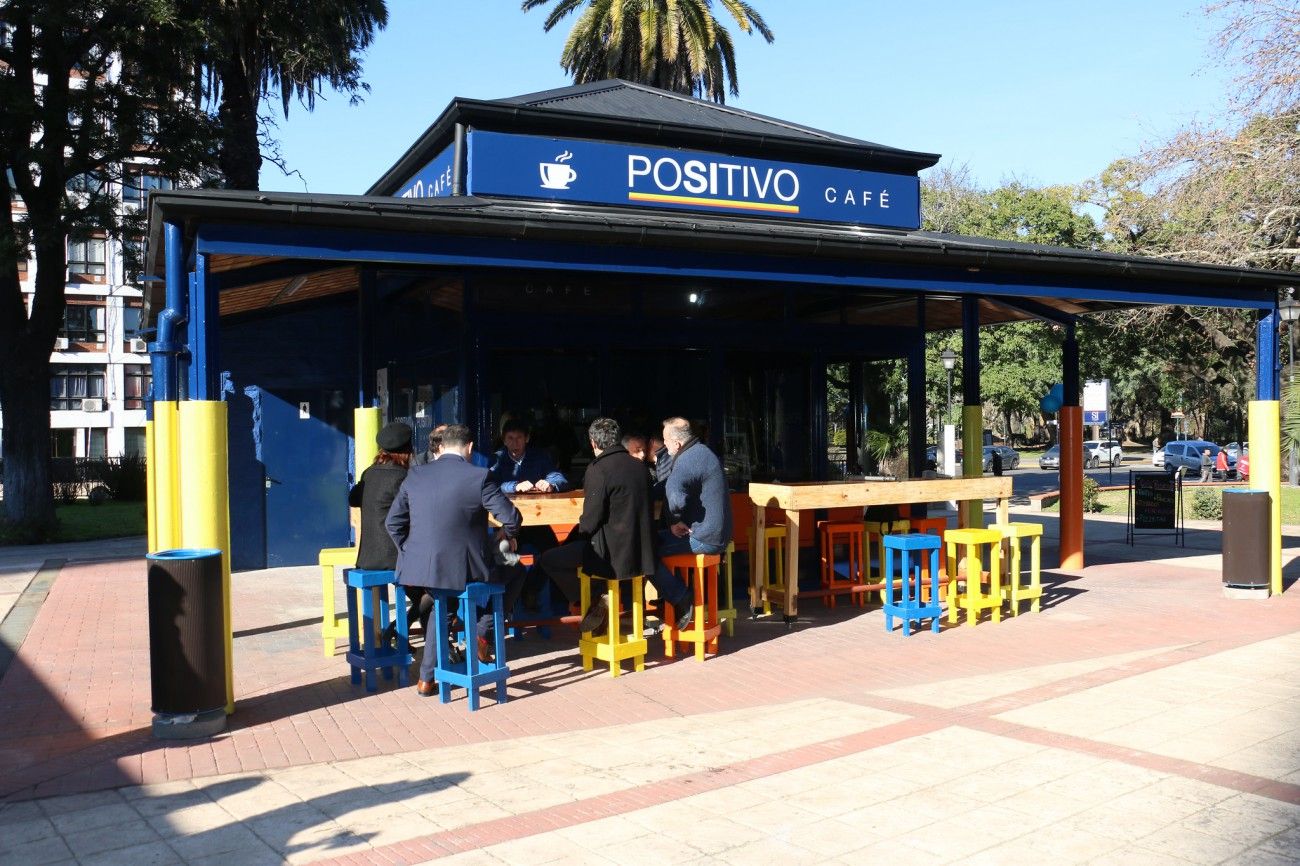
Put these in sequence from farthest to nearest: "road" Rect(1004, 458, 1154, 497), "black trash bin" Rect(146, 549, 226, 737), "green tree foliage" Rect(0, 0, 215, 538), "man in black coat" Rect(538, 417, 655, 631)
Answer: "road" Rect(1004, 458, 1154, 497) → "green tree foliage" Rect(0, 0, 215, 538) → "man in black coat" Rect(538, 417, 655, 631) → "black trash bin" Rect(146, 549, 226, 737)

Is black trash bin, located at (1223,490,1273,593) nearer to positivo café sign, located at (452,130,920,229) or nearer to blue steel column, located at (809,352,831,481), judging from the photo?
blue steel column, located at (809,352,831,481)

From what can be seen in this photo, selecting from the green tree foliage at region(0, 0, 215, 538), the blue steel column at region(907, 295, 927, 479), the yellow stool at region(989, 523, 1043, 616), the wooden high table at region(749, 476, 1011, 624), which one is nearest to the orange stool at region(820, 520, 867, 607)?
the wooden high table at region(749, 476, 1011, 624)

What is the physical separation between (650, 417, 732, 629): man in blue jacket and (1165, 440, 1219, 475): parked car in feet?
125

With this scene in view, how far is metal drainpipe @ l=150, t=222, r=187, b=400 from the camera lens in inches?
264

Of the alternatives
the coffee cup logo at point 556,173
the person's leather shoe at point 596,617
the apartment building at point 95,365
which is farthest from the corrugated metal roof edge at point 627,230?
the apartment building at point 95,365

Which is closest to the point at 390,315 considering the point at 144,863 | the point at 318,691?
the point at 318,691

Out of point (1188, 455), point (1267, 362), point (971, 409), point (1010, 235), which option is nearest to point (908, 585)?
point (971, 409)

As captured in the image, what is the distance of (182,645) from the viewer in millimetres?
6105

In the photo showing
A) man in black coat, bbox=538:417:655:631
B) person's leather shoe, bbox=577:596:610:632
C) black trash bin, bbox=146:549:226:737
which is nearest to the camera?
black trash bin, bbox=146:549:226:737

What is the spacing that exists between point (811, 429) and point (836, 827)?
25.1ft

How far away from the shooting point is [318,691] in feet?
24.1

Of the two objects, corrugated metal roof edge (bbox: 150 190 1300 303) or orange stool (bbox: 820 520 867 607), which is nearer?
corrugated metal roof edge (bbox: 150 190 1300 303)

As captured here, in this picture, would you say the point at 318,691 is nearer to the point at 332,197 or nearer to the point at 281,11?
the point at 332,197

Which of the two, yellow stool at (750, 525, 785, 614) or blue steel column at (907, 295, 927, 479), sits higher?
blue steel column at (907, 295, 927, 479)
